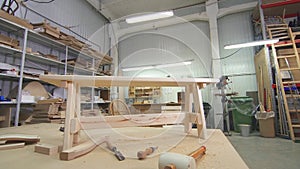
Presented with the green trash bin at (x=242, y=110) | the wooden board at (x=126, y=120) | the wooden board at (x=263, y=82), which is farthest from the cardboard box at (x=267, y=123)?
the wooden board at (x=126, y=120)

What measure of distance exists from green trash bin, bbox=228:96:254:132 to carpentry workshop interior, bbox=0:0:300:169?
0.07 feet

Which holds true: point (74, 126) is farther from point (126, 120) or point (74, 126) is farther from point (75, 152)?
point (126, 120)

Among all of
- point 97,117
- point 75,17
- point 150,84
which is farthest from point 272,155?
point 75,17

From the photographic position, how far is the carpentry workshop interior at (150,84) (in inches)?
33.3

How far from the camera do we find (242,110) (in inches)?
137

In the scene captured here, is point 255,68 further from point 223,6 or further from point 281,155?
point 281,155

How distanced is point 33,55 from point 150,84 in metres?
2.40

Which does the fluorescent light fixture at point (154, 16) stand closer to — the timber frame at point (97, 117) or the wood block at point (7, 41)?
the wood block at point (7, 41)

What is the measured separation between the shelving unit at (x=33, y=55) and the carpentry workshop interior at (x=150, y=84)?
21mm

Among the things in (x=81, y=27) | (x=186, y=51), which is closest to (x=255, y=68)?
(x=186, y=51)

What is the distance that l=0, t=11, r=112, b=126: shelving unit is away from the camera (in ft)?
7.36

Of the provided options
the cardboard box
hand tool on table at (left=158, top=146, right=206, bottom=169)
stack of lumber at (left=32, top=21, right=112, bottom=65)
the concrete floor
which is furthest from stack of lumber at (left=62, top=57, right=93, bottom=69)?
the cardboard box

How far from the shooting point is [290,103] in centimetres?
278

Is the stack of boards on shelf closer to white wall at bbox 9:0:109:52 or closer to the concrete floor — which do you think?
white wall at bbox 9:0:109:52
